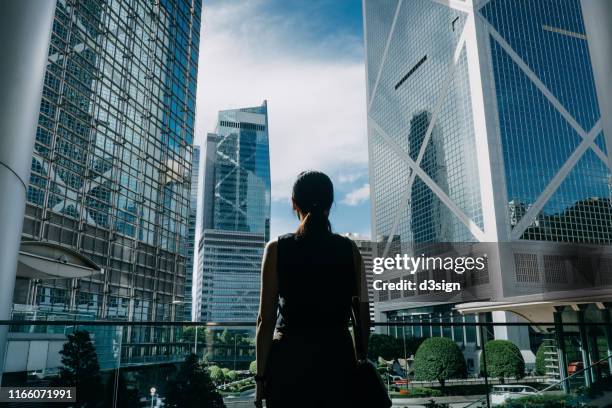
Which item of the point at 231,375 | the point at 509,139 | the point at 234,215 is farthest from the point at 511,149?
the point at 234,215

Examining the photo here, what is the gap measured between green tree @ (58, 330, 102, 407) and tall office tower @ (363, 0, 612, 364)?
4406cm

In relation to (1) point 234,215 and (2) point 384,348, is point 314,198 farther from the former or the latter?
(1) point 234,215

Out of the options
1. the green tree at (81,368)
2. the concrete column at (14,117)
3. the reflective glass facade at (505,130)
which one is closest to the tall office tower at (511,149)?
the reflective glass facade at (505,130)

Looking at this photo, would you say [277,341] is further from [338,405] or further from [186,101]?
[186,101]

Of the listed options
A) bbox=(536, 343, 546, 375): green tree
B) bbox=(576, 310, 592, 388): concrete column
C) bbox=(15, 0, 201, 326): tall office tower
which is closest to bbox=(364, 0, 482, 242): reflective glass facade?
bbox=(15, 0, 201, 326): tall office tower

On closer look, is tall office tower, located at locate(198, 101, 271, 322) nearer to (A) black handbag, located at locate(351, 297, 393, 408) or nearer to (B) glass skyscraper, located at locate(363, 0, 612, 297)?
(B) glass skyscraper, located at locate(363, 0, 612, 297)

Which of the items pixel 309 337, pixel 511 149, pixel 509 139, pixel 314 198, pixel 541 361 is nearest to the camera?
pixel 309 337

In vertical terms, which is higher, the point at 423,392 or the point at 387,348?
the point at 387,348

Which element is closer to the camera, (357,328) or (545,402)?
(357,328)

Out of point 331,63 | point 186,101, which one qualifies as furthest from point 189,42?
point 331,63

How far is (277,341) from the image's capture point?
1122 millimetres

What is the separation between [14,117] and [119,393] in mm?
1667

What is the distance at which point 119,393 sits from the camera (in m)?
2.66

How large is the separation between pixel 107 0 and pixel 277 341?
27.3m
